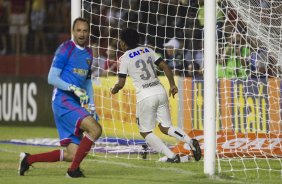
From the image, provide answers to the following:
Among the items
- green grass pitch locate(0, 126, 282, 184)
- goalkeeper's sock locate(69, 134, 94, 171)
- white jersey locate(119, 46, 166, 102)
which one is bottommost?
green grass pitch locate(0, 126, 282, 184)

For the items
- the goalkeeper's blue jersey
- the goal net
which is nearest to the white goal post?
the goal net

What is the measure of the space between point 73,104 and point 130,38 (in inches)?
83.2

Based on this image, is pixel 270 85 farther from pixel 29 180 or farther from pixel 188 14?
pixel 29 180

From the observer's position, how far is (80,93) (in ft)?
36.6

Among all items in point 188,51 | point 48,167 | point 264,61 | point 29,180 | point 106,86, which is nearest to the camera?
point 29,180

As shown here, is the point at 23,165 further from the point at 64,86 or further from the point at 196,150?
the point at 196,150

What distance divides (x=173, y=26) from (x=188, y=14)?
824 millimetres

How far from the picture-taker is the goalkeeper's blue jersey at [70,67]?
11469mm

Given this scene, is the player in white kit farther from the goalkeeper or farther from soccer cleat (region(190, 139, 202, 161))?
the goalkeeper

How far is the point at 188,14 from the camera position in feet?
52.5

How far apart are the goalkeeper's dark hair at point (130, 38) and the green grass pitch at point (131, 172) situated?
1.66 meters

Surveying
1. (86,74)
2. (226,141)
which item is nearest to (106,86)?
(226,141)

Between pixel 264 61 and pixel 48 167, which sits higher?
pixel 264 61

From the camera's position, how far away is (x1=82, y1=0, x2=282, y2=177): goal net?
45.4 ft
